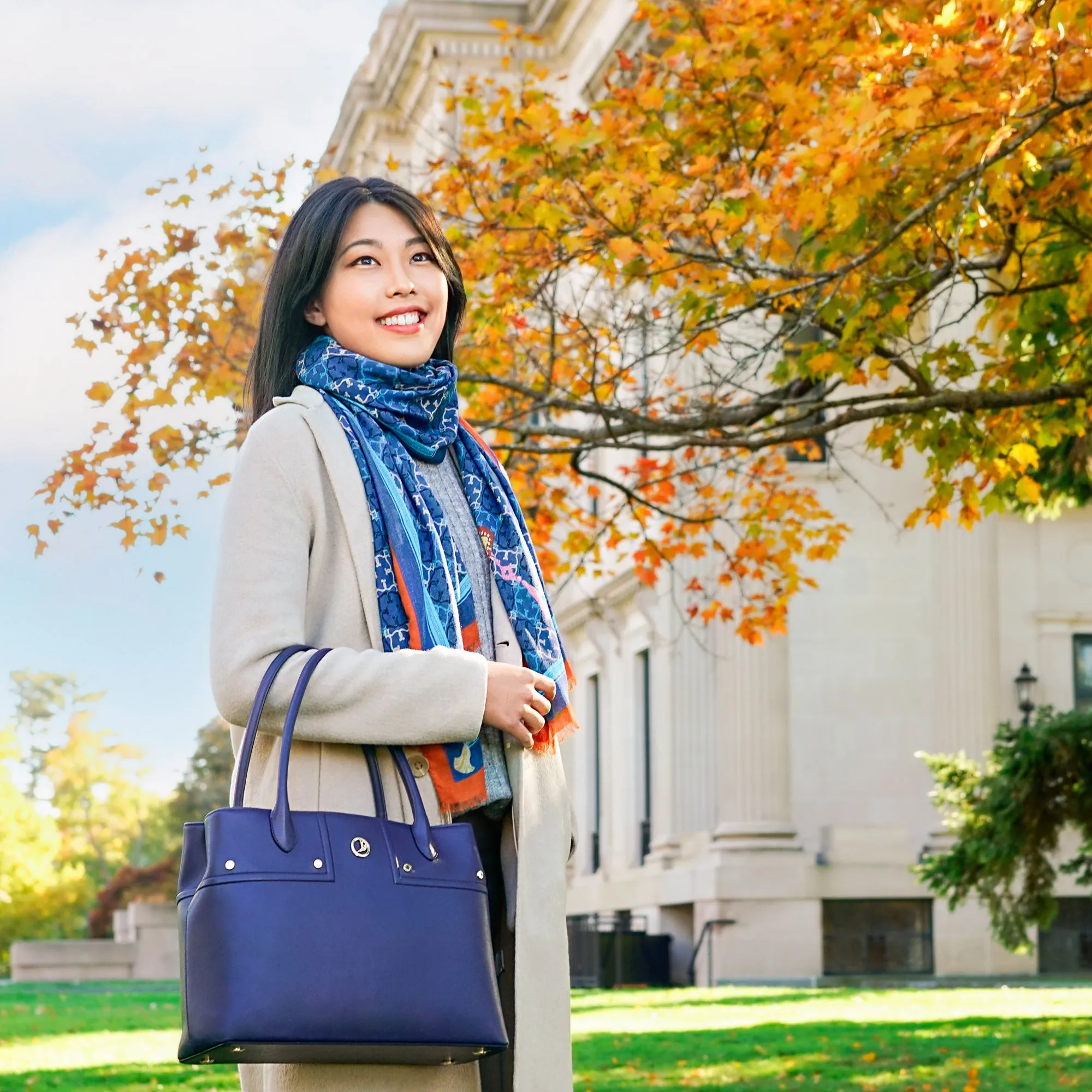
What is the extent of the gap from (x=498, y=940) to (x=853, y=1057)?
9632 mm

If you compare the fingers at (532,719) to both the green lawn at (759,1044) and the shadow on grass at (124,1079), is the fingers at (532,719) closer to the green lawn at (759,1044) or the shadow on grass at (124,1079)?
the shadow on grass at (124,1079)

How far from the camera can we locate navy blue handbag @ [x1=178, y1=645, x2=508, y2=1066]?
2.60 m

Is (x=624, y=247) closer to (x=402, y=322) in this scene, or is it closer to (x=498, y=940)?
(x=402, y=322)

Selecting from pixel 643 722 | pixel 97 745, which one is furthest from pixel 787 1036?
pixel 97 745

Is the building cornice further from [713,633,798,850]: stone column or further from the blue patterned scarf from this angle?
the blue patterned scarf

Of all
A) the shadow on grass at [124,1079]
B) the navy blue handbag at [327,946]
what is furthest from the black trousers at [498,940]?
the shadow on grass at [124,1079]

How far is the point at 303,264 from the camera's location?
334cm

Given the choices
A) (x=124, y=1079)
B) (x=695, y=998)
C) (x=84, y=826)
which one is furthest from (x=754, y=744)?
(x=84, y=826)

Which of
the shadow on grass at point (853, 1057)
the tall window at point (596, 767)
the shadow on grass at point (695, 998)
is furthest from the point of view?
the tall window at point (596, 767)

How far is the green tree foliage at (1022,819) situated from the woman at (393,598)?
47.2ft

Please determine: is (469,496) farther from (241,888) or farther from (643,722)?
(643,722)

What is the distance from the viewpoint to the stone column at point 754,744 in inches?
1107

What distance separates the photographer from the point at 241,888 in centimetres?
264

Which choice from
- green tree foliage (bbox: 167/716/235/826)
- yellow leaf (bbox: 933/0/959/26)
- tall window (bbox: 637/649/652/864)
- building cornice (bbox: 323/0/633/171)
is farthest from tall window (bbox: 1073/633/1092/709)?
green tree foliage (bbox: 167/716/235/826)
